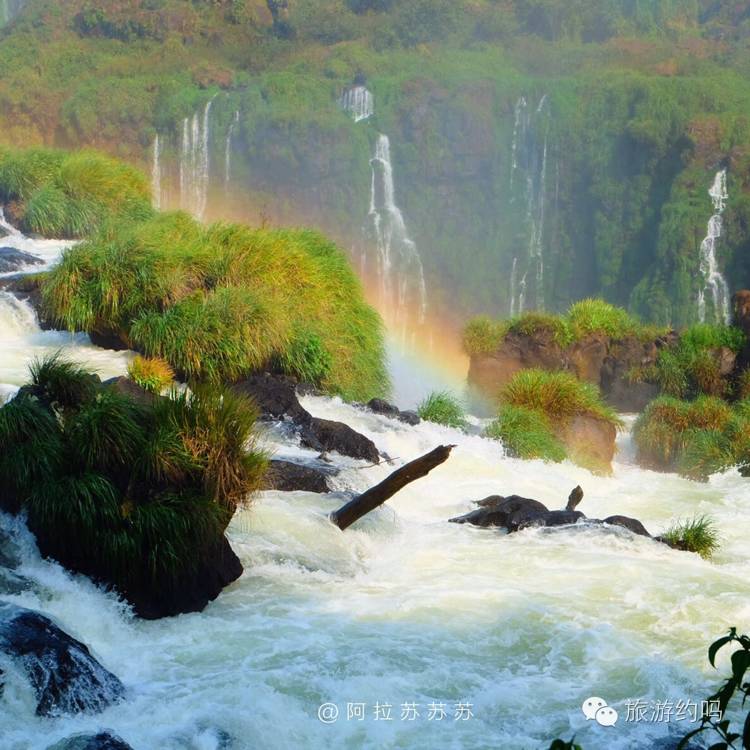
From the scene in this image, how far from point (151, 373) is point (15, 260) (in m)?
7.41

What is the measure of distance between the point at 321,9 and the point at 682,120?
54.9 ft

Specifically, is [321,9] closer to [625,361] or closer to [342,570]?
[625,361]

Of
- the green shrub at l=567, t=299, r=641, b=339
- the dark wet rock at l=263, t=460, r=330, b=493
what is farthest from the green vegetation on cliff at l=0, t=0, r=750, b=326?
the dark wet rock at l=263, t=460, r=330, b=493

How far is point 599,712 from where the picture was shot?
281 inches

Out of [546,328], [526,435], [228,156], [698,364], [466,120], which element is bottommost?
[526,435]

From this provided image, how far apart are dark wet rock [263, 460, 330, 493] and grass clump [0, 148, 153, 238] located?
12.6 meters

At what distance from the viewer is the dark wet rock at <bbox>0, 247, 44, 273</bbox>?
2002 cm

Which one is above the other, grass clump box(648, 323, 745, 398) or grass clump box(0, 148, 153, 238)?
grass clump box(0, 148, 153, 238)

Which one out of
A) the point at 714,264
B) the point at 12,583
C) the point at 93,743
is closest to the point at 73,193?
the point at 12,583

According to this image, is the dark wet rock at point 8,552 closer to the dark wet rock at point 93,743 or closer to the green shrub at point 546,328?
the dark wet rock at point 93,743

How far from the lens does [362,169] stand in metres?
37.7

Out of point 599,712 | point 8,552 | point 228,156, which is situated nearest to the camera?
point 599,712

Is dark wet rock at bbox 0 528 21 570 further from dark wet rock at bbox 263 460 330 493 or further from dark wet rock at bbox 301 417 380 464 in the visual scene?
dark wet rock at bbox 301 417 380 464

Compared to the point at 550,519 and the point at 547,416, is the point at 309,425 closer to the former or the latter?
the point at 550,519
